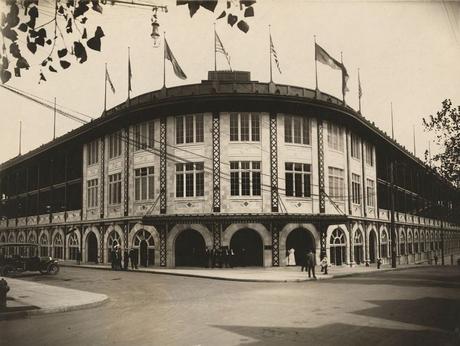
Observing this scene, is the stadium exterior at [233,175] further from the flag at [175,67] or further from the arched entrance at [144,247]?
the flag at [175,67]

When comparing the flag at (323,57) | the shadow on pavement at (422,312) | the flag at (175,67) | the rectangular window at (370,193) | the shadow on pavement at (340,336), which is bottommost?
the shadow on pavement at (422,312)

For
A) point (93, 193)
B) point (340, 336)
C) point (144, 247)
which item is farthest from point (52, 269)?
point (340, 336)

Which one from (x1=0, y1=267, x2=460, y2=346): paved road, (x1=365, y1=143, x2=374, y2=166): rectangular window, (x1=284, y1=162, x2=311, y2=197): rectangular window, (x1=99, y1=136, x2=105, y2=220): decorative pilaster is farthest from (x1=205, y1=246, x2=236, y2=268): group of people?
(x1=365, y1=143, x2=374, y2=166): rectangular window

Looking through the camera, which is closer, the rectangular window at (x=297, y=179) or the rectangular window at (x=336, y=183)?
the rectangular window at (x=297, y=179)

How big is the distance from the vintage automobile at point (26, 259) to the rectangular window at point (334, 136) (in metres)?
19.9

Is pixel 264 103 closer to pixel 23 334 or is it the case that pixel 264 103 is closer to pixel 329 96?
pixel 329 96

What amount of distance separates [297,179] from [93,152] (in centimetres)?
1799

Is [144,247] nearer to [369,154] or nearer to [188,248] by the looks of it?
[188,248]

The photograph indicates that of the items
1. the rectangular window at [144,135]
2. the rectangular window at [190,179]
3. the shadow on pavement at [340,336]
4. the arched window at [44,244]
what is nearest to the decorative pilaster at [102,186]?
the rectangular window at [144,135]

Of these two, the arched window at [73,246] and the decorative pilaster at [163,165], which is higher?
the decorative pilaster at [163,165]

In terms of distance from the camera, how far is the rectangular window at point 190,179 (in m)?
32.9

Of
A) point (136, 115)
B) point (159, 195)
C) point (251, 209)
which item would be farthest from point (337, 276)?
point (136, 115)

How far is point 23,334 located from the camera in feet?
34.0

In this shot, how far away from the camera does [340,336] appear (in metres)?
9.94
